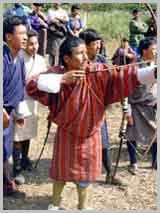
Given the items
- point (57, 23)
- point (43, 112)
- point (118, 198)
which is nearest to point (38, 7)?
point (57, 23)

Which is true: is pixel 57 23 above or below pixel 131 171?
above

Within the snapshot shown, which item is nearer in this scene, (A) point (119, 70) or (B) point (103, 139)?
(A) point (119, 70)

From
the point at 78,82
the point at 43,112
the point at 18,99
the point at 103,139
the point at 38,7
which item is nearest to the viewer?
the point at 78,82

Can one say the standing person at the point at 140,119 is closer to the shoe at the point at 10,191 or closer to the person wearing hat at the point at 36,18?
the shoe at the point at 10,191

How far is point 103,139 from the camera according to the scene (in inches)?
164

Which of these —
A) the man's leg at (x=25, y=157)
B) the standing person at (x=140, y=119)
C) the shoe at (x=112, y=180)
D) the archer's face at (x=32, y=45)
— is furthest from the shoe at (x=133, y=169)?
the archer's face at (x=32, y=45)

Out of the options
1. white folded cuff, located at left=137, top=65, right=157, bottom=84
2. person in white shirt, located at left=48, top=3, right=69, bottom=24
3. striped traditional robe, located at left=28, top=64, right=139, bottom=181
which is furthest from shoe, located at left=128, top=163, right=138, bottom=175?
person in white shirt, located at left=48, top=3, right=69, bottom=24

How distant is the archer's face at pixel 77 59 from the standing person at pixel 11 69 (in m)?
0.53

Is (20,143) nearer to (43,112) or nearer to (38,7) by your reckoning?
(43,112)

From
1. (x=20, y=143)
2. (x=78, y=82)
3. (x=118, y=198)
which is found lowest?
(x=118, y=198)

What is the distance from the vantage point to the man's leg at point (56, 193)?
3578 mm

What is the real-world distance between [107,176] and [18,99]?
1.11m

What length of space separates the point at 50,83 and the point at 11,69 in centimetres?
66

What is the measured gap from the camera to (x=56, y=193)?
11.8 feet
